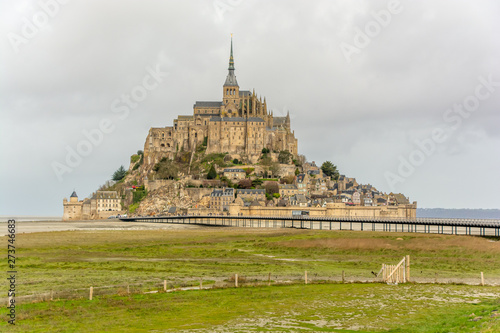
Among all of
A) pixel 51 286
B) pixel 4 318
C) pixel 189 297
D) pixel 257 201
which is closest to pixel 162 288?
pixel 189 297

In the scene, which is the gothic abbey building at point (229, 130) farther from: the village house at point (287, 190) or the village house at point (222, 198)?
the village house at point (222, 198)

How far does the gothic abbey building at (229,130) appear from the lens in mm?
152625

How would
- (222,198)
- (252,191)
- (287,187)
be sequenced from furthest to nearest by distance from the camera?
(287,187), (252,191), (222,198)

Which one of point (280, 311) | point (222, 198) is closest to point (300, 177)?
point (222, 198)

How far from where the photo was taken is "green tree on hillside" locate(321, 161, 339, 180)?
165750 mm

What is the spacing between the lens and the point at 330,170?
16625 cm

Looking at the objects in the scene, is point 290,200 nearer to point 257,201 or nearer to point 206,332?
point 257,201

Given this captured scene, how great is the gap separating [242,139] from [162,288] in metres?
125

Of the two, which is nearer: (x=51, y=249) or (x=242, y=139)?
(x=51, y=249)

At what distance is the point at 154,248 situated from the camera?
5381cm

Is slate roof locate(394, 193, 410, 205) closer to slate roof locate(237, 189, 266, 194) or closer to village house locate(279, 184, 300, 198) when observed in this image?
village house locate(279, 184, 300, 198)

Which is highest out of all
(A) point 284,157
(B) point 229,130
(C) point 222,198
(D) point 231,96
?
(D) point 231,96

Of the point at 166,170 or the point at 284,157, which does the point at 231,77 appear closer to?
the point at 284,157

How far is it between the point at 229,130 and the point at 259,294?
12699 centimetres
